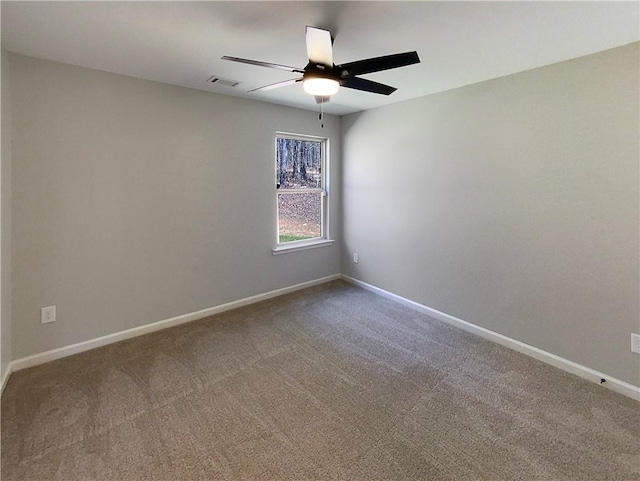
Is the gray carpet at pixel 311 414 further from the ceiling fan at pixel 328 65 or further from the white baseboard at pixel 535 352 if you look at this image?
the ceiling fan at pixel 328 65

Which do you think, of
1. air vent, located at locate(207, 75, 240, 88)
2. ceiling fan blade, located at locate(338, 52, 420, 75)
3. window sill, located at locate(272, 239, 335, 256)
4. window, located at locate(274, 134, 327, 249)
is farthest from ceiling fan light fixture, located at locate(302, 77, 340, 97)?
window sill, located at locate(272, 239, 335, 256)

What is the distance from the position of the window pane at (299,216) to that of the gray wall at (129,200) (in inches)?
10.1

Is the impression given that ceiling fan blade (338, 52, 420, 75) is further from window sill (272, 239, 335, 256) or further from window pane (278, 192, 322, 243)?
window sill (272, 239, 335, 256)

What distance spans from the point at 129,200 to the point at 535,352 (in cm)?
375

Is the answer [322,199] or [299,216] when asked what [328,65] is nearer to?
[299,216]

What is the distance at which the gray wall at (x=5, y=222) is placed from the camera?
7.23 feet

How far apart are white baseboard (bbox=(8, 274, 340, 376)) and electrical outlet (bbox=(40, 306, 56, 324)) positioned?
0.83ft

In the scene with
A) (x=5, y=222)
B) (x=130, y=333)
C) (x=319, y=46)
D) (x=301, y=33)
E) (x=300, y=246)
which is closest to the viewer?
(x=319, y=46)

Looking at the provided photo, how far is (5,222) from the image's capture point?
2271 millimetres

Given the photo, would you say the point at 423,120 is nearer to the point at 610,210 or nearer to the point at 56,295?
the point at 610,210

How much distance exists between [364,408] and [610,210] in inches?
85.0

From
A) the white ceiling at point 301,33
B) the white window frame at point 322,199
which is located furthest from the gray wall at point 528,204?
the white window frame at point 322,199

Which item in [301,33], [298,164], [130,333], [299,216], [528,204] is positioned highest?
[301,33]

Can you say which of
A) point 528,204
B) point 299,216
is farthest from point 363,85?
point 299,216
